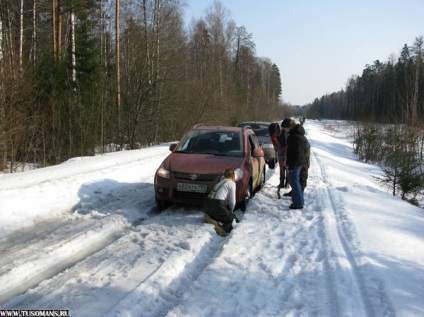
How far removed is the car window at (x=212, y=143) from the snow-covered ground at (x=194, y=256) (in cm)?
131

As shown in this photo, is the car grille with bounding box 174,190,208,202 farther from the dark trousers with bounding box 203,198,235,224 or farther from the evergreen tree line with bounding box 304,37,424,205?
the evergreen tree line with bounding box 304,37,424,205

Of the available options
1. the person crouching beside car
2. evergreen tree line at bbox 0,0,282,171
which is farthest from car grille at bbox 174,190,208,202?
evergreen tree line at bbox 0,0,282,171

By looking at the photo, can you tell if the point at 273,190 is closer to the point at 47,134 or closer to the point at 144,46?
the point at 47,134

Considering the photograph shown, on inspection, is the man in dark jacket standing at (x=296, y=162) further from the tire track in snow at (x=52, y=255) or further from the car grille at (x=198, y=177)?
the tire track in snow at (x=52, y=255)

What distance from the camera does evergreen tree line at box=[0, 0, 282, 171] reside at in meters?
11.0

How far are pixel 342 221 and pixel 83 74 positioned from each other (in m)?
15.7

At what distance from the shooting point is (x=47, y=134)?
1276 centimetres

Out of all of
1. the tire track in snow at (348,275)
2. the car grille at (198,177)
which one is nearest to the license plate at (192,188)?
the car grille at (198,177)

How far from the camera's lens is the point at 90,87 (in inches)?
619

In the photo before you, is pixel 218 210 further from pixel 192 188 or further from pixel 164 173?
pixel 164 173

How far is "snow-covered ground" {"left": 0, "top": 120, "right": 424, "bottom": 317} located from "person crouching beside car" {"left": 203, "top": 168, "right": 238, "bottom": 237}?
210 millimetres

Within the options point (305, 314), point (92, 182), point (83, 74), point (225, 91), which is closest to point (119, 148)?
point (83, 74)

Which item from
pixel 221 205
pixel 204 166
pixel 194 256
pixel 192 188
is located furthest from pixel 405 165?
pixel 194 256

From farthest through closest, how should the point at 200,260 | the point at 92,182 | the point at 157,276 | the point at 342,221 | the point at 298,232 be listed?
the point at 92,182 → the point at 342,221 → the point at 298,232 → the point at 200,260 → the point at 157,276
